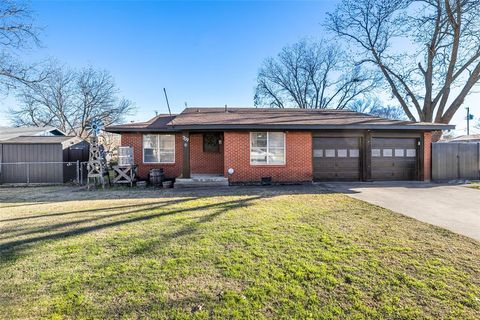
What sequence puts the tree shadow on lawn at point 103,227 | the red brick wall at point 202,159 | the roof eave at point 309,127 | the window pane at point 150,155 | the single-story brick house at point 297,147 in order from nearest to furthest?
the tree shadow on lawn at point 103,227
the roof eave at point 309,127
the single-story brick house at point 297,147
the window pane at point 150,155
the red brick wall at point 202,159

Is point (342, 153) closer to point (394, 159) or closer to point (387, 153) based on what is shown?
point (387, 153)

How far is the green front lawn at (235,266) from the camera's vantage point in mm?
2297

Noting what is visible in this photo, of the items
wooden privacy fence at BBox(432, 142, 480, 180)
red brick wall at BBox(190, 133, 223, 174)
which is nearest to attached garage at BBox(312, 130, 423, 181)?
wooden privacy fence at BBox(432, 142, 480, 180)

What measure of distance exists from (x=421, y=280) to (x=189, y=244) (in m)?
3.11

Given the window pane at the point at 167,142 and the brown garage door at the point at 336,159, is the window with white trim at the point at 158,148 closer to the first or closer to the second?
the window pane at the point at 167,142

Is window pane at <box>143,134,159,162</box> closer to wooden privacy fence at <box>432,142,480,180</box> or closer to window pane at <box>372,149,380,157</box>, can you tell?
window pane at <box>372,149,380,157</box>

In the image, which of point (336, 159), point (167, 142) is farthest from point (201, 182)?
point (336, 159)

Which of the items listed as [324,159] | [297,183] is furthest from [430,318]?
[324,159]

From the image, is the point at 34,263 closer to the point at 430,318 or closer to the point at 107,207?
the point at 107,207

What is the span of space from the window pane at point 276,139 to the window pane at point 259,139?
0.75 ft

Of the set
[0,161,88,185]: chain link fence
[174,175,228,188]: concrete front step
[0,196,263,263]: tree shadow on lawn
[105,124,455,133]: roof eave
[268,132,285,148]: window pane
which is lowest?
[0,196,263,263]: tree shadow on lawn

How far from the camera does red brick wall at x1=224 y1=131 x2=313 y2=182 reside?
33.7 feet

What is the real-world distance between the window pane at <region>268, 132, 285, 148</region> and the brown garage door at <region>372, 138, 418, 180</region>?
4.39m

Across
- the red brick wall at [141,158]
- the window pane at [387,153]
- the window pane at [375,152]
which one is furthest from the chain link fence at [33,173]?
the window pane at [387,153]
